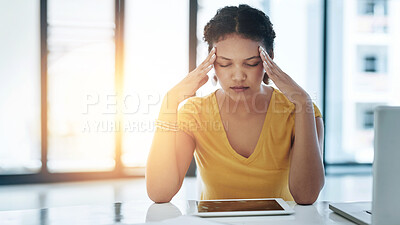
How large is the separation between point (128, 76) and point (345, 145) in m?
2.92

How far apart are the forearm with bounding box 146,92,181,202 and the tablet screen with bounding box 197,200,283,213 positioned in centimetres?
21

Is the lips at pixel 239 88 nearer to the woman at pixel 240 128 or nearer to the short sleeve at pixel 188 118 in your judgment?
the woman at pixel 240 128

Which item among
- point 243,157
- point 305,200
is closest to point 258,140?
point 243,157

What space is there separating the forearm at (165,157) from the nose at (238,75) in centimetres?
23

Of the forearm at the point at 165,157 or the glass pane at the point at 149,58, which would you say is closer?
the forearm at the point at 165,157

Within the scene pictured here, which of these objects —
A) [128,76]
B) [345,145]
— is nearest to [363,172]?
[345,145]

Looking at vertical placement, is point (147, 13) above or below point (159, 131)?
above

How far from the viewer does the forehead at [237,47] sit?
125 centimetres

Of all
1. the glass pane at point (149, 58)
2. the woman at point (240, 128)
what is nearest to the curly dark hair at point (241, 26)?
the woman at point (240, 128)

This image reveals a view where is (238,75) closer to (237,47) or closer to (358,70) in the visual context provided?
(237,47)

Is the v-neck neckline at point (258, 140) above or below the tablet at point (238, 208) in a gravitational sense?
above

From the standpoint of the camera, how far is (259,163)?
1262mm

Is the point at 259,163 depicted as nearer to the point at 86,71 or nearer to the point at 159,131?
the point at 159,131

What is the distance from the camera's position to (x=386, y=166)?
0.68 meters
